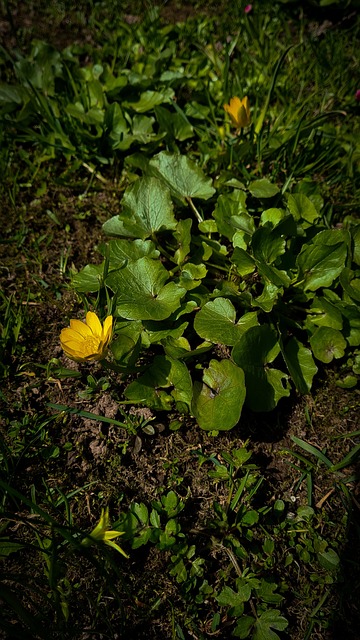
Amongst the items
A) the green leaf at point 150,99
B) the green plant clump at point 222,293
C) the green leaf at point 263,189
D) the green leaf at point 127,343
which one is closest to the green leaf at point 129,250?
the green plant clump at point 222,293

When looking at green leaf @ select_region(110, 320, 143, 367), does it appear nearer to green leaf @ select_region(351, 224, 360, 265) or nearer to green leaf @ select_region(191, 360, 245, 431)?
green leaf @ select_region(191, 360, 245, 431)

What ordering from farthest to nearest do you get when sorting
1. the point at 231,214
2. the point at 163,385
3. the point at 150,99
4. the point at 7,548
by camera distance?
the point at 150,99 → the point at 231,214 → the point at 163,385 → the point at 7,548

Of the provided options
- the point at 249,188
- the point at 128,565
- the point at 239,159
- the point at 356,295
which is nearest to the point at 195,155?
the point at 239,159

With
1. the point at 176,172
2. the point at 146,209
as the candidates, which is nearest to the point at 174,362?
the point at 146,209

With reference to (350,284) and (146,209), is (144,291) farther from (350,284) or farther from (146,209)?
(350,284)

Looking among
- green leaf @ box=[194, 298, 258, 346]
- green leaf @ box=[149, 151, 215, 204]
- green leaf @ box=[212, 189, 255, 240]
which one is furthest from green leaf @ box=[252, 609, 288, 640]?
green leaf @ box=[149, 151, 215, 204]

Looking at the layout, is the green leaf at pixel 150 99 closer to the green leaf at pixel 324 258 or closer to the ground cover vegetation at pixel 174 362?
the ground cover vegetation at pixel 174 362
